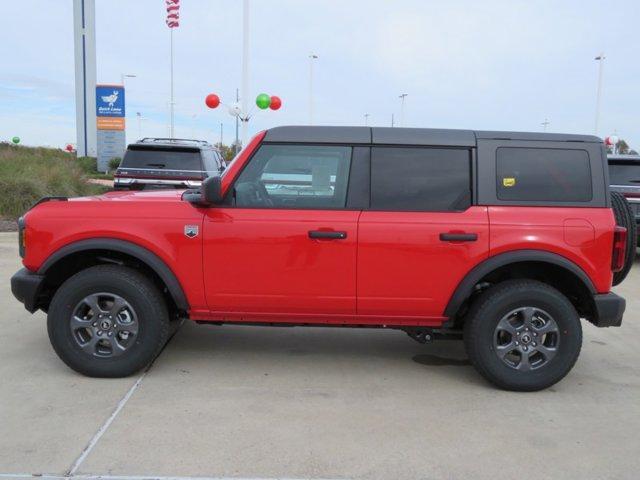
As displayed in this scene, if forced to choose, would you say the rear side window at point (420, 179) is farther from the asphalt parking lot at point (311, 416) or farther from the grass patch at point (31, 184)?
the grass patch at point (31, 184)

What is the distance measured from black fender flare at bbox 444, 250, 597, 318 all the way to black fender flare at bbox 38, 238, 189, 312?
1976 millimetres

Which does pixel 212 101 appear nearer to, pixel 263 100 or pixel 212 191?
pixel 263 100

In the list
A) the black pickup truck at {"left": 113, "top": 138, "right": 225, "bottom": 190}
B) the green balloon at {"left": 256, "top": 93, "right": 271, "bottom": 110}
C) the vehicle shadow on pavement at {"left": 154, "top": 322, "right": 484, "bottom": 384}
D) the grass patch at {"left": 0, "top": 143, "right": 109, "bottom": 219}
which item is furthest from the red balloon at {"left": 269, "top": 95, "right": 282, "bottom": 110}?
the vehicle shadow on pavement at {"left": 154, "top": 322, "right": 484, "bottom": 384}

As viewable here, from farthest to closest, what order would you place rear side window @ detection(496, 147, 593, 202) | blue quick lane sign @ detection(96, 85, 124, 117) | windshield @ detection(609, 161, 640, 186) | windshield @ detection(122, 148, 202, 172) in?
blue quick lane sign @ detection(96, 85, 124, 117) < windshield @ detection(122, 148, 202, 172) < windshield @ detection(609, 161, 640, 186) < rear side window @ detection(496, 147, 593, 202)

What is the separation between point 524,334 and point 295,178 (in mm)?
1948

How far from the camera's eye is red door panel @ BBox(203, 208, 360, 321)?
13.2ft

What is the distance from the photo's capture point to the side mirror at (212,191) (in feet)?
13.1

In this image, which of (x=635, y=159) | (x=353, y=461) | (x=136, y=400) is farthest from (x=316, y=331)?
(x=635, y=159)

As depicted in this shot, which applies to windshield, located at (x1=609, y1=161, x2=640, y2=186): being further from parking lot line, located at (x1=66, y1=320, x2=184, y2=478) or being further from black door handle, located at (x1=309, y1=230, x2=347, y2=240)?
parking lot line, located at (x1=66, y1=320, x2=184, y2=478)

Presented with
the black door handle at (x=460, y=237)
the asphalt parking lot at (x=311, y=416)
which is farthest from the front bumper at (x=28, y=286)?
the black door handle at (x=460, y=237)

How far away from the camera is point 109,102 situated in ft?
95.7

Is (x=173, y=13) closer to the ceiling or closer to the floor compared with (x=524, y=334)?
closer to the ceiling

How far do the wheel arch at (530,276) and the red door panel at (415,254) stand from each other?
0.20ft

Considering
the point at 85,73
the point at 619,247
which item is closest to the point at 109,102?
the point at 85,73
